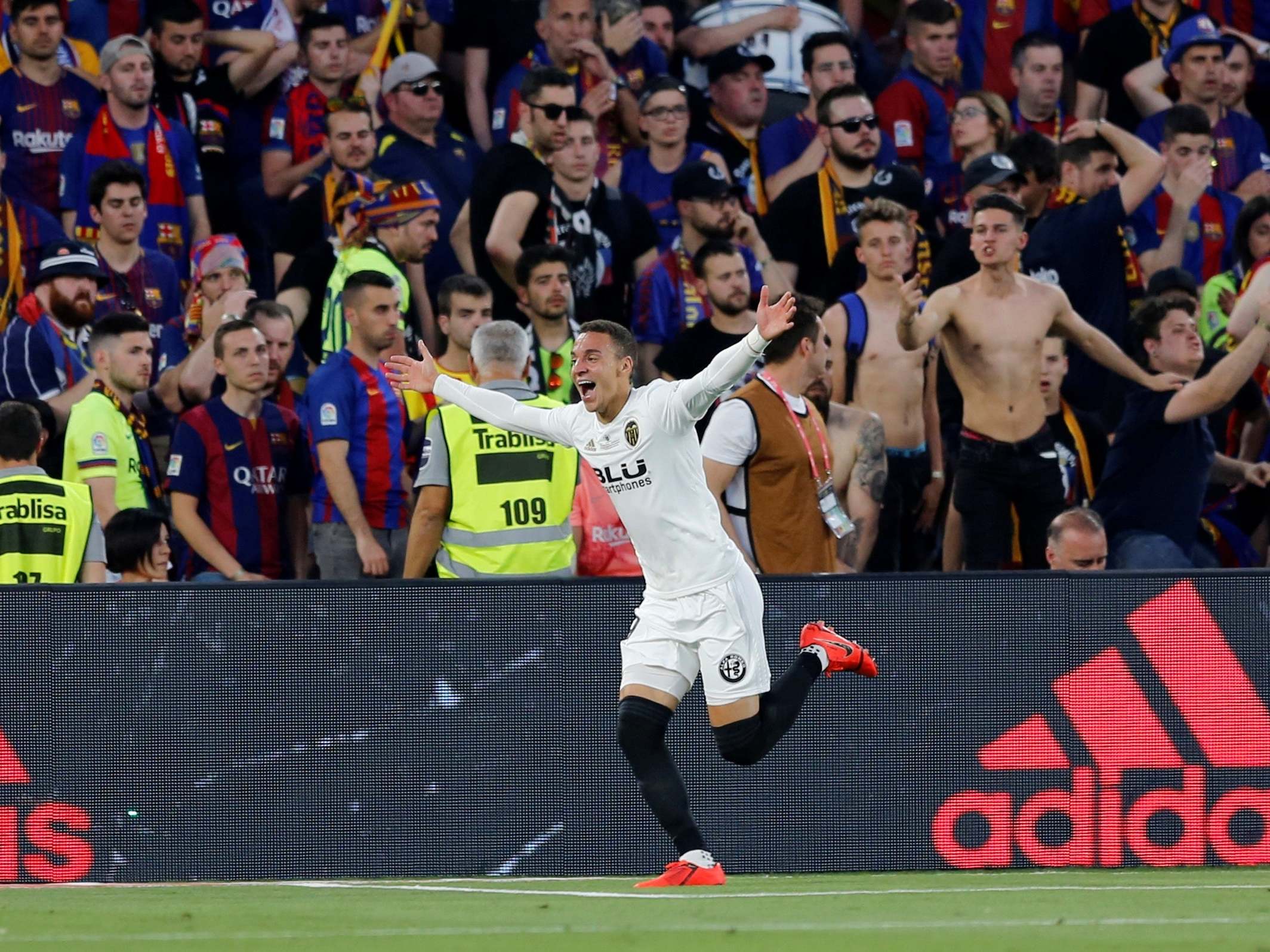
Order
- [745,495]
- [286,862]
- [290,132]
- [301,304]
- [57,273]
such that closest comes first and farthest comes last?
[286,862], [745,495], [57,273], [301,304], [290,132]

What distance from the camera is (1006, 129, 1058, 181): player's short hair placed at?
11.3m

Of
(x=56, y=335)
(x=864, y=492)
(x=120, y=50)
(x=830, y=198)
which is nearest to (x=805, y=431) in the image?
(x=864, y=492)

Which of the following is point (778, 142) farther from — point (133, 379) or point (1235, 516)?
point (133, 379)

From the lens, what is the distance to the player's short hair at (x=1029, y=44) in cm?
1249

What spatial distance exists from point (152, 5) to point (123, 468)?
4.16 meters

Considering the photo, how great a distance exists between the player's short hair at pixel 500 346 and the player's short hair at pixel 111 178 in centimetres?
275

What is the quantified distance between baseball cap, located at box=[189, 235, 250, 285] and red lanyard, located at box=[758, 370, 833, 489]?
11.1 ft

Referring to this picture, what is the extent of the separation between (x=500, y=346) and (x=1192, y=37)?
608 cm

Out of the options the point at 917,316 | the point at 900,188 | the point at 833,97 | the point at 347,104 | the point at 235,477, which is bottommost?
the point at 235,477

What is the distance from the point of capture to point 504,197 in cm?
1082

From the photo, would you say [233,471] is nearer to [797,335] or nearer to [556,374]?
[556,374]

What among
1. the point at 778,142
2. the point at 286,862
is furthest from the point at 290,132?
the point at 286,862

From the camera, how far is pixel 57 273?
994 centimetres

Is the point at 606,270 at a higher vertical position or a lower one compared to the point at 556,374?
higher
